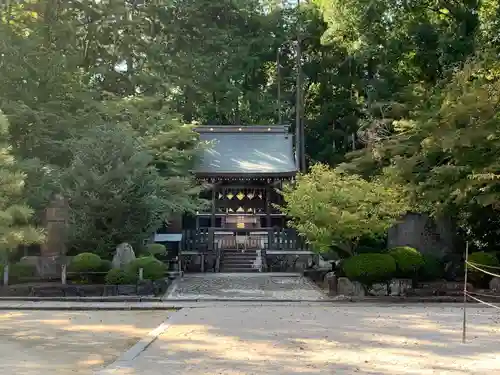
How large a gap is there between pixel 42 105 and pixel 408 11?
57.7 ft

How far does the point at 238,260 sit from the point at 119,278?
342 inches

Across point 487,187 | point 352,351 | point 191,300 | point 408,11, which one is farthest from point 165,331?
point 408,11

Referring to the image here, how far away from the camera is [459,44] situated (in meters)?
26.5

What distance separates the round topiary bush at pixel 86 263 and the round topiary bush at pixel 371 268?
752cm

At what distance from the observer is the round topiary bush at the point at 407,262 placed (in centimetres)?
1794

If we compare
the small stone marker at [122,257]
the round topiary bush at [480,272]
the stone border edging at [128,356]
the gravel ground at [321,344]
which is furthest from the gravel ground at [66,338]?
the round topiary bush at [480,272]

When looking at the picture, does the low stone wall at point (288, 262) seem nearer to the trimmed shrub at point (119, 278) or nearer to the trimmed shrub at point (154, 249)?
the trimmed shrub at point (154, 249)

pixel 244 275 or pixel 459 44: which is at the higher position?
pixel 459 44

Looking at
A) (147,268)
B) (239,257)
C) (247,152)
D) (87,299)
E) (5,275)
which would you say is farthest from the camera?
(247,152)

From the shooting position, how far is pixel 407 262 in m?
18.0

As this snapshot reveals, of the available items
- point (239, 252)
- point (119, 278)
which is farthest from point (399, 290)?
point (239, 252)

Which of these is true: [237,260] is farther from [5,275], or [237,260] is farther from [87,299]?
[5,275]

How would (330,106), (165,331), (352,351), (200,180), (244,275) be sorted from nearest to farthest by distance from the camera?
(352,351), (165,331), (244,275), (200,180), (330,106)

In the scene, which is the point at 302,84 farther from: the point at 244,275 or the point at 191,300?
the point at 191,300
